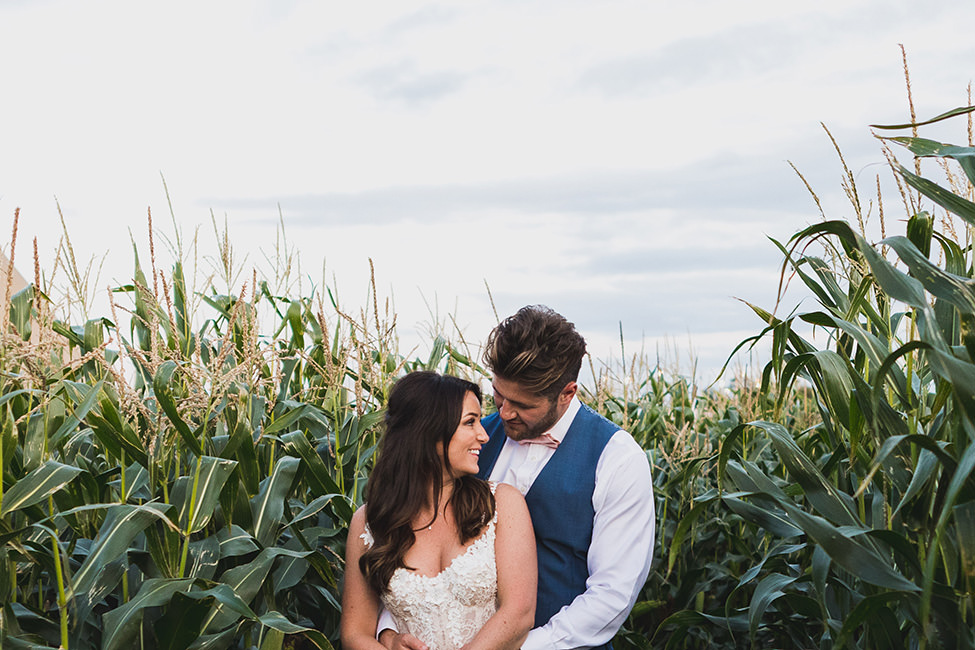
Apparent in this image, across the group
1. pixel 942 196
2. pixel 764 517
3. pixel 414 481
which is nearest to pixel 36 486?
pixel 414 481

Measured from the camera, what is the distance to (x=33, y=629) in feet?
8.41

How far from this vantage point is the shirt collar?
3.04 meters

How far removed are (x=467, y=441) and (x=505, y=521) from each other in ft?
0.93

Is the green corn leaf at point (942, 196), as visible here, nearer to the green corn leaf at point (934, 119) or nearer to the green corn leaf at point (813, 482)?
the green corn leaf at point (934, 119)

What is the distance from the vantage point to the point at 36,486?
93.0 inches

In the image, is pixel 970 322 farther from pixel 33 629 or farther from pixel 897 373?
pixel 33 629

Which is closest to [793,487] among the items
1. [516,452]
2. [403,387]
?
[516,452]

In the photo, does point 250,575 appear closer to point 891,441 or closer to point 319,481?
point 319,481

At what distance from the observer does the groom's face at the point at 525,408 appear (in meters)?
2.92

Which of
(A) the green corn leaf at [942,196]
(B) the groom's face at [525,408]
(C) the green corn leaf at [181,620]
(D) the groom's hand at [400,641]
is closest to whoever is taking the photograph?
(A) the green corn leaf at [942,196]

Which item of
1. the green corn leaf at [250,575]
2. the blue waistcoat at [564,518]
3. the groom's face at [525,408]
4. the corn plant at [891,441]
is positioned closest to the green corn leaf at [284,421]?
the green corn leaf at [250,575]

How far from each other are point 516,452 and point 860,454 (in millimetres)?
1143

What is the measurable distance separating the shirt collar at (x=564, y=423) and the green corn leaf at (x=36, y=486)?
4.82 feet

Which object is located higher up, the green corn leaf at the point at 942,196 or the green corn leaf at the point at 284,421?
the green corn leaf at the point at 942,196
